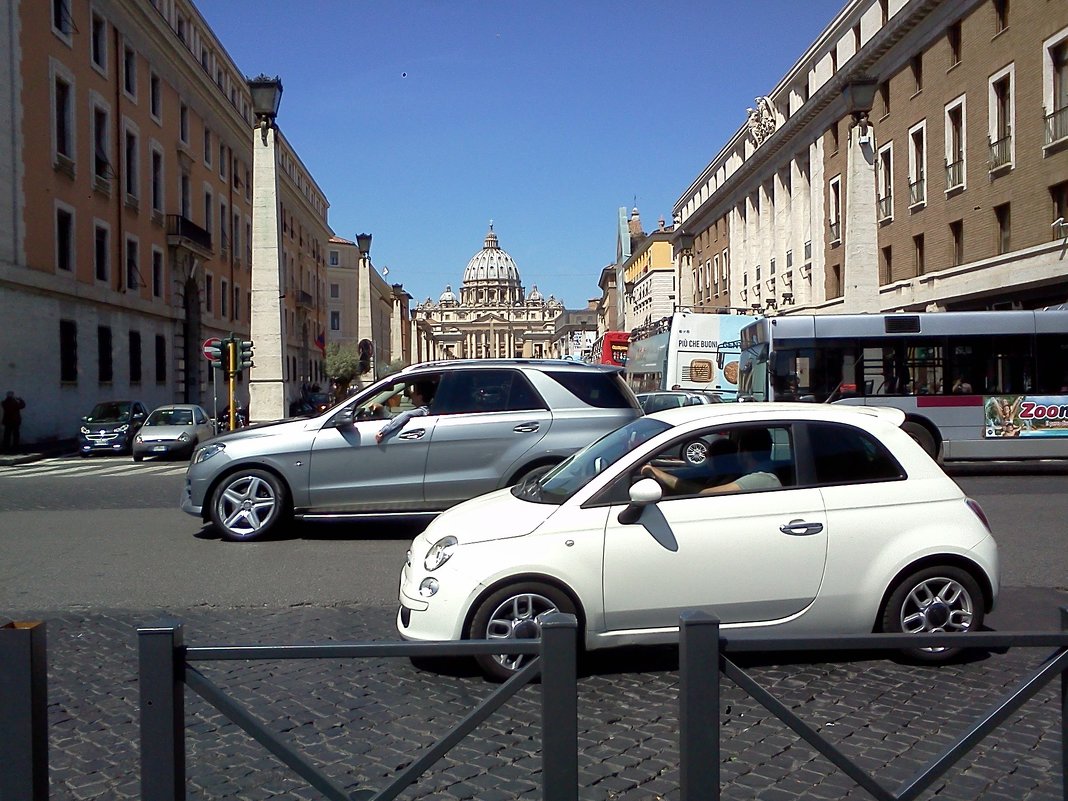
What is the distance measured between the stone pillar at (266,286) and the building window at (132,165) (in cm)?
1125

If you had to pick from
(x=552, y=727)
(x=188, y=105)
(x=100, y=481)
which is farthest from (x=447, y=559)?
(x=188, y=105)

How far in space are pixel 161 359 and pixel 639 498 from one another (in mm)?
36002

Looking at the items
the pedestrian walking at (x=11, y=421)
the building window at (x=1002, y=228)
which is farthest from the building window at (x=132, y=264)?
the building window at (x=1002, y=228)

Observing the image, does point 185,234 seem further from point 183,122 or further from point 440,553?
point 440,553

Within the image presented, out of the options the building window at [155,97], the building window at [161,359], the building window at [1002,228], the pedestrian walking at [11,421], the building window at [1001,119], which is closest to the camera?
the pedestrian walking at [11,421]

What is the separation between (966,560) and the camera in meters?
5.57

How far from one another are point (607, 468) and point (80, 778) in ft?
9.95

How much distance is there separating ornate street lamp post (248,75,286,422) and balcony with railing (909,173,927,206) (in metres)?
19.8

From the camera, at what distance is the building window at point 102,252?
104 feet

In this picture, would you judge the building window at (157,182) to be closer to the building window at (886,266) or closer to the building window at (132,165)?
the building window at (132,165)

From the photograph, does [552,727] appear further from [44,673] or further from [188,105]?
[188,105]

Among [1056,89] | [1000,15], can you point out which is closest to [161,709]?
[1056,89]

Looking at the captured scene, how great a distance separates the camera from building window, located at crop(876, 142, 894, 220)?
33.1 metres

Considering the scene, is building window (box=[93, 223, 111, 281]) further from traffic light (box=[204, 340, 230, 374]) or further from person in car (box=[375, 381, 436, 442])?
person in car (box=[375, 381, 436, 442])
